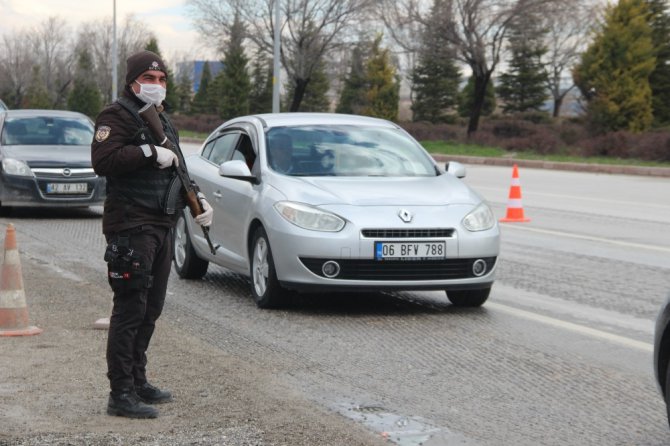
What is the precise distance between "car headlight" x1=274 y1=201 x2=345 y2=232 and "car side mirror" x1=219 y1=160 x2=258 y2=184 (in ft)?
1.85

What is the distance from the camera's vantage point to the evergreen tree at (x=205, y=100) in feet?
300

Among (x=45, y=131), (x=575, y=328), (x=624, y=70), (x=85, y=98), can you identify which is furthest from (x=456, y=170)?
(x=85, y=98)

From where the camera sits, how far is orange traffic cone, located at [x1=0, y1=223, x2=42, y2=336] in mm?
7480

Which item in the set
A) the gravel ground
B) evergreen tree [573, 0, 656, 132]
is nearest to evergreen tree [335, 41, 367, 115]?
evergreen tree [573, 0, 656, 132]

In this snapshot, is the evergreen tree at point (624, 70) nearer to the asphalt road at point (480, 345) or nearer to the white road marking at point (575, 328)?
the asphalt road at point (480, 345)

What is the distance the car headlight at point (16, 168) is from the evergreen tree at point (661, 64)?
38.1 m

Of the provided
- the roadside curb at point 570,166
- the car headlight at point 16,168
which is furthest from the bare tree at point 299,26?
the car headlight at point 16,168

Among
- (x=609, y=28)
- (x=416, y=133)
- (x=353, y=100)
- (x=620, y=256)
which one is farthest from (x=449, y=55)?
(x=620, y=256)

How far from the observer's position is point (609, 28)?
4478cm

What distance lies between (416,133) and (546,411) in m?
46.0

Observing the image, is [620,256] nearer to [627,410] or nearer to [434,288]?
[434,288]

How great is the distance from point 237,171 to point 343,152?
3.19 ft

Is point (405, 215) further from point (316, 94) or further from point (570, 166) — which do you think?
point (316, 94)

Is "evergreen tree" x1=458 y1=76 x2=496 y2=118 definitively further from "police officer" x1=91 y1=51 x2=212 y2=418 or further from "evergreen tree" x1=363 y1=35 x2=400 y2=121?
"police officer" x1=91 y1=51 x2=212 y2=418
